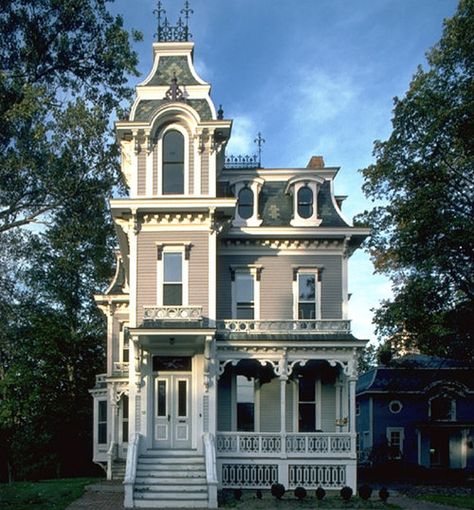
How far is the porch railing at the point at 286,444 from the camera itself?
2177 cm

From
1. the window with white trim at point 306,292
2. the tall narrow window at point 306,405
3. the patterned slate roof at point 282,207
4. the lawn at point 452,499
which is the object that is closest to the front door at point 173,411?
the tall narrow window at point 306,405

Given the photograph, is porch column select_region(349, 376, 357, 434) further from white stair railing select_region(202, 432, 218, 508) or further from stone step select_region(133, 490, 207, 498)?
stone step select_region(133, 490, 207, 498)

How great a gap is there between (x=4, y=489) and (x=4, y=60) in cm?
1362

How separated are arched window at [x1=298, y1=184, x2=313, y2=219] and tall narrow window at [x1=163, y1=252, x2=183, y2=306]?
474 centimetres

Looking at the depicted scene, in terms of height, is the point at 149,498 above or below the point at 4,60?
below

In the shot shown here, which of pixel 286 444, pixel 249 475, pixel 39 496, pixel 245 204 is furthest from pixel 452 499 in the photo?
pixel 39 496

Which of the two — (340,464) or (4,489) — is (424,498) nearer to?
(340,464)

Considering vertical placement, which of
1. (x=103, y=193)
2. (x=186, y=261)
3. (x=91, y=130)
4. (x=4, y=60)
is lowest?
(x=186, y=261)

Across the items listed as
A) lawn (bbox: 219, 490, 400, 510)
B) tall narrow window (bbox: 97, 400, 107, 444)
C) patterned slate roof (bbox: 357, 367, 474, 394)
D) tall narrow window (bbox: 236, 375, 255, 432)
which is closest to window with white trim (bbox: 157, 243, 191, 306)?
tall narrow window (bbox: 236, 375, 255, 432)

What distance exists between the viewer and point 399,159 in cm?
2714

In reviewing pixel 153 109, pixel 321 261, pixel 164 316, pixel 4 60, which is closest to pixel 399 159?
pixel 321 261

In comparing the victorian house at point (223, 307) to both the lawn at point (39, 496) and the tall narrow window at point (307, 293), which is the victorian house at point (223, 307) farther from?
the lawn at point (39, 496)

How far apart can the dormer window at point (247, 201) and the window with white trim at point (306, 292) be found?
7.43ft

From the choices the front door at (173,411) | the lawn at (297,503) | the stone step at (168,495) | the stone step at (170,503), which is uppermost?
the front door at (173,411)
